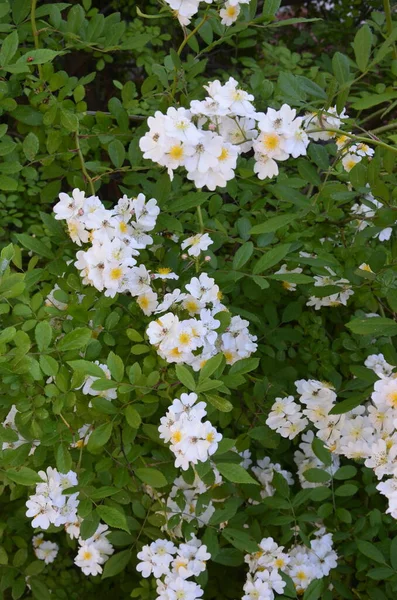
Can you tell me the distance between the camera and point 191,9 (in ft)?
3.76

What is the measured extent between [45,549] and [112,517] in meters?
0.77

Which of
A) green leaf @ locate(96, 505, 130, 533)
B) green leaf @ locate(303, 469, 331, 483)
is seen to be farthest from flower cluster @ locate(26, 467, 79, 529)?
green leaf @ locate(303, 469, 331, 483)

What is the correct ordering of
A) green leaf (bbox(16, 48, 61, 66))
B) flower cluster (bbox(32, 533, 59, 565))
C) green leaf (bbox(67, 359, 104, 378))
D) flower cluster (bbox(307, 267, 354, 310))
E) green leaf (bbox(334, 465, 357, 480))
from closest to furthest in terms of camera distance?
green leaf (bbox(67, 359, 104, 378)) → green leaf (bbox(16, 48, 61, 66)) → green leaf (bbox(334, 465, 357, 480)) → flower cluster (bbox(307, 267, 354, 310)) → flower cluster (bbox(32, 533, 59, 565))

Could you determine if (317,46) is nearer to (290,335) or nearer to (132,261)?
(290,335)

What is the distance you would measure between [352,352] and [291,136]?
0.58m

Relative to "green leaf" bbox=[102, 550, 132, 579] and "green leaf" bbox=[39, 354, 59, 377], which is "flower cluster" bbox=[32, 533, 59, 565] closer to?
"green leaf" bbox=[102, 550, 132, 579]

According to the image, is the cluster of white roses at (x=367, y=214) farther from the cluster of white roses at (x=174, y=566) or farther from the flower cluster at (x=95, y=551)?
the flower cluster at (x=95, y=551)

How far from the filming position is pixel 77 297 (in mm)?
1300

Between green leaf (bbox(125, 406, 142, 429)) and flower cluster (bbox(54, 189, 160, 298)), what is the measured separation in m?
0.19

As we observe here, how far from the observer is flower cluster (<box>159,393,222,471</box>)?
103 centimetres

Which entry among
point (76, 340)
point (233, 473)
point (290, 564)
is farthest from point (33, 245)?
point (290, 564)

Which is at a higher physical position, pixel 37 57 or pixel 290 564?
pixel 37 57

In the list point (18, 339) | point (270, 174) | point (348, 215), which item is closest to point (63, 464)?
point (18, 339)

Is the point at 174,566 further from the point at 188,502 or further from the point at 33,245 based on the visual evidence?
the point at 33,245
